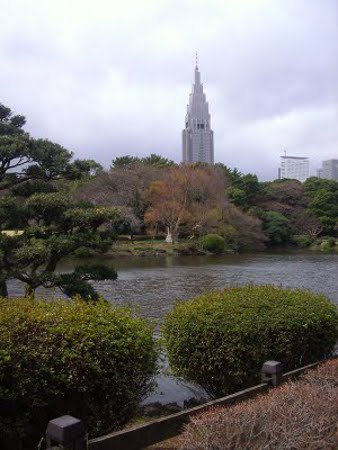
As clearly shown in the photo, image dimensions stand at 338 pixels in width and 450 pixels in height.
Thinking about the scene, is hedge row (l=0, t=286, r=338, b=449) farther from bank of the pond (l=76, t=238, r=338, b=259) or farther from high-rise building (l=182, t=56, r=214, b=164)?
high-rise building (l=182, t=56, r=214, b=164)

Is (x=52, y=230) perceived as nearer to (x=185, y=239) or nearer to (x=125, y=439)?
(x=125, y=439)

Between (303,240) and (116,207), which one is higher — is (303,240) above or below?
below

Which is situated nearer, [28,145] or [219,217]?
[28,145]

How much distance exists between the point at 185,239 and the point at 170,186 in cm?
555

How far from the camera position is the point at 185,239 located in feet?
130

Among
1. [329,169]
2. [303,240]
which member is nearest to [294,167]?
[329,169]

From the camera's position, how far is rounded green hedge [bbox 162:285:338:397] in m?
5.23

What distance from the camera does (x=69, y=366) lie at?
377 centimetres

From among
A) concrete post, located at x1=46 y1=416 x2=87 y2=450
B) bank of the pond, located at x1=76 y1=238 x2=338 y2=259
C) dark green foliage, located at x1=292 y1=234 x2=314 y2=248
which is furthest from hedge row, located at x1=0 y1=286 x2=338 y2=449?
dark green foliage, located at x1=292 y1=234 x2=314 y2=248

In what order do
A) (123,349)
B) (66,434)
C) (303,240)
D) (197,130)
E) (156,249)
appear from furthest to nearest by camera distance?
(197,130), (303,240), (156,249), (123,349), (66,434)

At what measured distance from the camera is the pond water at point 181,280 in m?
14.2

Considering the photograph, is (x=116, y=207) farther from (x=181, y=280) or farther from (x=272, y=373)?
(x=181, y=280)

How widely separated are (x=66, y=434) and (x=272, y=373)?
8.13ft

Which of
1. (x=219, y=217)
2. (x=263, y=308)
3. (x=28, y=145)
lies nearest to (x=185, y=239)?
(x=219, y=217)
